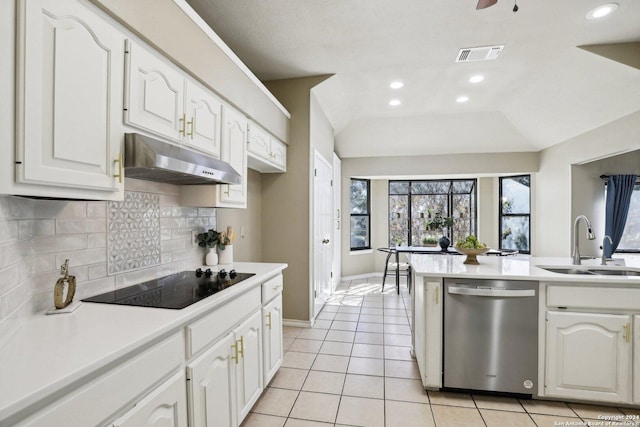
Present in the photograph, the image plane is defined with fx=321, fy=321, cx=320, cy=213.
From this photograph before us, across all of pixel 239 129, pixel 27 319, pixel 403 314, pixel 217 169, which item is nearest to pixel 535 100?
pixel 403 314

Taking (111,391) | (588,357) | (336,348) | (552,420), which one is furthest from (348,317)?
(111,391)

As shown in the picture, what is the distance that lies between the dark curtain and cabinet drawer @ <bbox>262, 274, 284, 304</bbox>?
→ 4.94m

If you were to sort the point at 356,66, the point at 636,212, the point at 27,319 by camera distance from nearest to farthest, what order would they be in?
the point at 27,319 < the point at 356,66 < the point at 636,212

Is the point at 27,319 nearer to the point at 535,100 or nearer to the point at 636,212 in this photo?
the point at 535,100

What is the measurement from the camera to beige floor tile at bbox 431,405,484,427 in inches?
78.4

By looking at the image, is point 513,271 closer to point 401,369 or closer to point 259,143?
point 401,369

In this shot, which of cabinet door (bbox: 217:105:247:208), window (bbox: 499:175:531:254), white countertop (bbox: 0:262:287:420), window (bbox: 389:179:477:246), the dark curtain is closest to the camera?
white countertop (bbox: 0:262:287:420)

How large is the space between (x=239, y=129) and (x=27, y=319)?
68.2 inches

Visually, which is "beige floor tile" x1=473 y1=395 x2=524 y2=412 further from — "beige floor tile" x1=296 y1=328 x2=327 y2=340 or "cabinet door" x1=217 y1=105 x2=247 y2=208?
"cabinet door" x1=217 y1=105 x2=247 y2=208

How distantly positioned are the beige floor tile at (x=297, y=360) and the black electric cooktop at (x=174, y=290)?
1.09 m

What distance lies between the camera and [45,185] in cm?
109

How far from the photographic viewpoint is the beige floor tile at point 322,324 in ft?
12.1

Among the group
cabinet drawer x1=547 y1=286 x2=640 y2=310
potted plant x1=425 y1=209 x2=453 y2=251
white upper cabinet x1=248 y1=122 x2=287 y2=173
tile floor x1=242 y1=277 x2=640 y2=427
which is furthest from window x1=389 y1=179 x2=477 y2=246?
cabinet drawer x1=547 y1=286 x2=640 y2=310

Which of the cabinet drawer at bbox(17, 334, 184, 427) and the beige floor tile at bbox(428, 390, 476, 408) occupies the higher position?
the cabinet drawer at bbox(17, 334, 184, 427)
